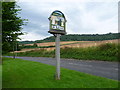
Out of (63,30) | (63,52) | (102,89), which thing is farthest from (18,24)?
(63,52)

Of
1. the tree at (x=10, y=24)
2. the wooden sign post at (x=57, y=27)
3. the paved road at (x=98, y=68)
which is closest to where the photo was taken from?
the tree at (x=10, y=24)

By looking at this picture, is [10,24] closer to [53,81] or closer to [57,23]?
[57,23]

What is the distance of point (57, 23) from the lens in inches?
279

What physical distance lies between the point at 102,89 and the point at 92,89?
41 centimetres

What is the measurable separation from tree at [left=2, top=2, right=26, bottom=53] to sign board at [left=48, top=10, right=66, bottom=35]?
1615mm

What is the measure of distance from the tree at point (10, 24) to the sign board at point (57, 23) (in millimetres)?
1615

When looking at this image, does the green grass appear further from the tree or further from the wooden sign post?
the tree

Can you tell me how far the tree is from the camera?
5.34 m

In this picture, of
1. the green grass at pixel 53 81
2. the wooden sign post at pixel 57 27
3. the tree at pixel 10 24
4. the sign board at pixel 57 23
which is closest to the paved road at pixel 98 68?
the green grass at pixel 53 81

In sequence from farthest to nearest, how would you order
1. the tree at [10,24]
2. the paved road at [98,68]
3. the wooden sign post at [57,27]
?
the paved road at [98,68] → the wooden sign post at [57,27] → the tree at [10,24]

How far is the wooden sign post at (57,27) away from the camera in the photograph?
6795 millimetres

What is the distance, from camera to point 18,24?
230 inches

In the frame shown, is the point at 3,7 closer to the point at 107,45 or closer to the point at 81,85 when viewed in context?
the point at 81,85

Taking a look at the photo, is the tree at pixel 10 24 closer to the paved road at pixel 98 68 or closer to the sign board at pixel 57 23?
the sign board at pixel 57 23
